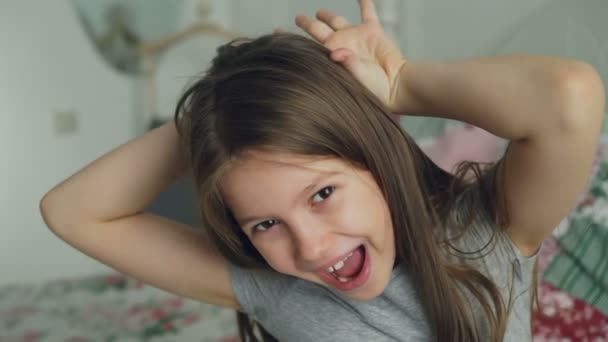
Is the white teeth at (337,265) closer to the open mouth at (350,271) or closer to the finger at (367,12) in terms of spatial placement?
the open mouth at (350,271)

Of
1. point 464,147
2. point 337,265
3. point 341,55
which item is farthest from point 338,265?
point 464,147

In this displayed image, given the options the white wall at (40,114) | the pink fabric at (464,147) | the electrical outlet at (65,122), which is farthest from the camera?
the electrical outlet at (65,122)

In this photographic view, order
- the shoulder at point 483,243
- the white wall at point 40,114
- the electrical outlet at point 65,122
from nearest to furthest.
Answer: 1. the shoulder at point 483,243
2. the white wall at point 40,114
3. the electrical outlet at point 65,122

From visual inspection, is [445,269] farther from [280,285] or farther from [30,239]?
[30,239]

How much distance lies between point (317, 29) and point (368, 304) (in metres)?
0.33

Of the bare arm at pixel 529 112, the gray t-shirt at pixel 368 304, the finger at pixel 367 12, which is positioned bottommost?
the gray t-shirt at pixel 368 304

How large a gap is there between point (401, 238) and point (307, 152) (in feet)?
0.53

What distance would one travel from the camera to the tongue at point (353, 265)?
71 centimetres

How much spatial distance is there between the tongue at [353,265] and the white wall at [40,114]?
224 centimetres

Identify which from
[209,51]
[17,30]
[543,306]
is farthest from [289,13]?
[543,306]

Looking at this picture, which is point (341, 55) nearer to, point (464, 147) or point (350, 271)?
point (350, 271)

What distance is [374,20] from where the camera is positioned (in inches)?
30.0

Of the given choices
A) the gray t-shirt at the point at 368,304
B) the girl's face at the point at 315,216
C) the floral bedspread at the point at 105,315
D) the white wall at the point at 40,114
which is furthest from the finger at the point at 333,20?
the white wall at the point at 40,114

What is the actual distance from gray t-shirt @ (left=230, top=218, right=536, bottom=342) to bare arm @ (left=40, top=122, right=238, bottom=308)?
5 cm
